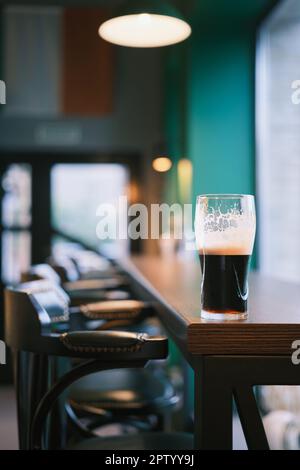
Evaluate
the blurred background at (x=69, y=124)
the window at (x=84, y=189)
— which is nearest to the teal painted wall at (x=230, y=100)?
the blurred background at (x=69, y=124)

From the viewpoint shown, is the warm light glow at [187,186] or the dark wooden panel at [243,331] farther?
the warm light glow at [187,186]

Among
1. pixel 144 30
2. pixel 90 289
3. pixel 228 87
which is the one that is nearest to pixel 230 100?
pixel 228 87

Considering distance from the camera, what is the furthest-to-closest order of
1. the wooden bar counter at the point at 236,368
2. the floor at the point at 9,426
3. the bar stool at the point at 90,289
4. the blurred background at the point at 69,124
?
the blurred background at the point at 69,124 < the bar stool at the point at 90,289 < the floor at the point at 9,426 < the wooden bar counter at the point at 236,368

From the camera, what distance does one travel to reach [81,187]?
6715mm

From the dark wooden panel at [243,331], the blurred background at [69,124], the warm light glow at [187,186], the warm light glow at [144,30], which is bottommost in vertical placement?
the dark wooden panel at [243,331]

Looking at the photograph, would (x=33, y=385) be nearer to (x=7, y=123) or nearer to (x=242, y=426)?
(x=242, y=426)

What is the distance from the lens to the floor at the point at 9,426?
1038mm

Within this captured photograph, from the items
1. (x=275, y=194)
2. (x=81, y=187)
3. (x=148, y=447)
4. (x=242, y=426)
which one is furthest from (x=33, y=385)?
(x=81, y=187)

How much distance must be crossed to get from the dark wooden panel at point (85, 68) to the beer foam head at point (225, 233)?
5.48 m

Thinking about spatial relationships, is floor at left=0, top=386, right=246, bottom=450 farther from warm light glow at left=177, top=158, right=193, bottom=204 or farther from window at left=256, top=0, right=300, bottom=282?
window at left=256, top=0, right=300, bottom=282

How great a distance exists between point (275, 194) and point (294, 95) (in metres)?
2.21

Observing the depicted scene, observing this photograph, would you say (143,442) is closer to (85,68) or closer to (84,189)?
(84,189)

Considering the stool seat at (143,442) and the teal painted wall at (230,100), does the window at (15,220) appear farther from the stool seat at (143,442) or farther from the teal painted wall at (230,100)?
the stool seat at (143,442)

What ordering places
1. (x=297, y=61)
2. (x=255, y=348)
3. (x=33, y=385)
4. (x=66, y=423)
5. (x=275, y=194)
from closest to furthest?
(x=255, y=348) < (x=33, y=385) < (x=66, y=423) < (x=297, y=61) < (x=275, y=194)
